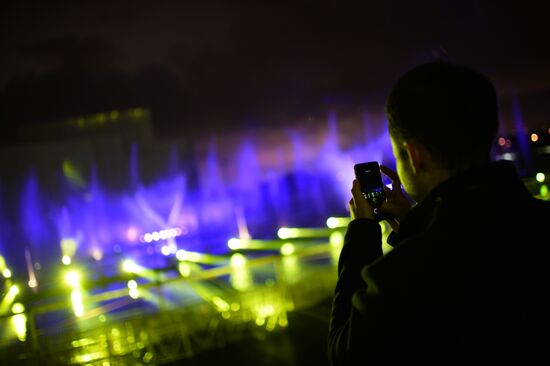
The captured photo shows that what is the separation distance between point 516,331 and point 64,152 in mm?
34084

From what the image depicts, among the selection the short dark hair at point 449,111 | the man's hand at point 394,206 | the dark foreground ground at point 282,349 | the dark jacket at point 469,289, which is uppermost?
the short dark hair at point 449,111

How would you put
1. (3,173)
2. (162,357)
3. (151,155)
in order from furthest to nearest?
(151,155)
(3,173)
(162,357)

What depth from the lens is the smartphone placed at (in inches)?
57.6

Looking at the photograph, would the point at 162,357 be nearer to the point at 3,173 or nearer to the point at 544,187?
the point at 544,187

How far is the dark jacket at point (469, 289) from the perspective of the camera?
3.13 feet

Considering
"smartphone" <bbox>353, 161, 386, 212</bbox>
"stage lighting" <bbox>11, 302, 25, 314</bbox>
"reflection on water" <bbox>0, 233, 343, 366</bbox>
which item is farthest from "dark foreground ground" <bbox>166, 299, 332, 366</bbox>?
"smartphone" <bbox>353, 161, 386, 212</bbox>

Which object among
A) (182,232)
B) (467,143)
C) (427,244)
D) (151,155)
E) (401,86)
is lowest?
(182,232)

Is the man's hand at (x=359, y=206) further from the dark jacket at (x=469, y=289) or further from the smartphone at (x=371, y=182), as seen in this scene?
the dark jacket at (x=469, y=289)

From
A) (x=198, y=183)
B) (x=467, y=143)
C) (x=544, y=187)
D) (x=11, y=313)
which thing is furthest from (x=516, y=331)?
(x=198, y=183)

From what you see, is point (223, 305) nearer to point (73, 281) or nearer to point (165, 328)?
point (165, 328)

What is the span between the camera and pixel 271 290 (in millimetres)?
6641

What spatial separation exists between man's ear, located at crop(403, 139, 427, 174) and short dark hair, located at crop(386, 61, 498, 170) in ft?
0.06

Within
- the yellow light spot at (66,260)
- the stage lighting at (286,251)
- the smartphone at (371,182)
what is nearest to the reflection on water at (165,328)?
the stage lighting at (286,251)

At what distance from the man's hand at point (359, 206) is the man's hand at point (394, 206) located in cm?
7
